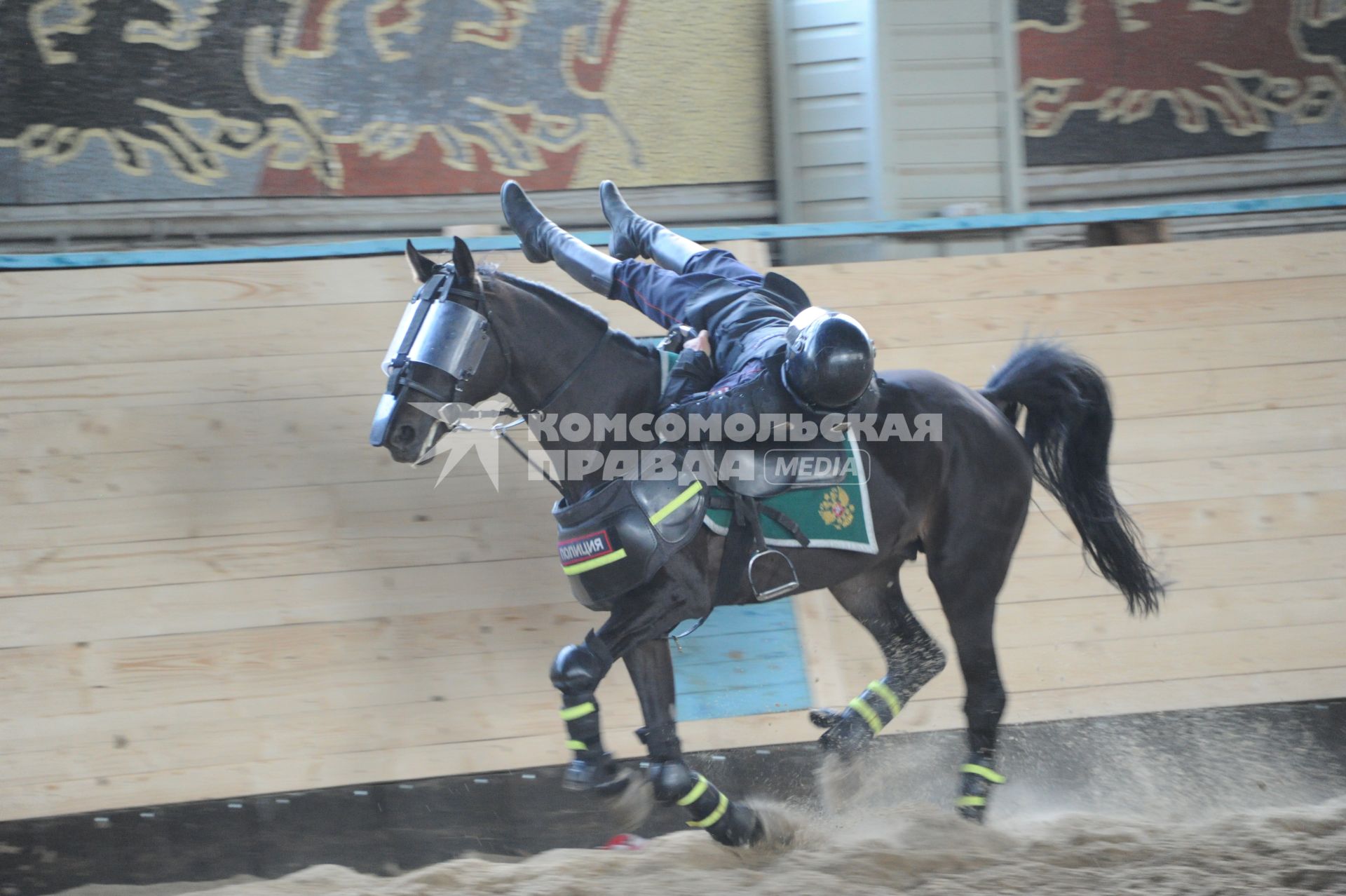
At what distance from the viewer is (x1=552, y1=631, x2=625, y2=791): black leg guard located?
2871 mm

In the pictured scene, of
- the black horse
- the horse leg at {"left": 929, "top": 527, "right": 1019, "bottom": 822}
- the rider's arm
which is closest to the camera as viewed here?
the black horse

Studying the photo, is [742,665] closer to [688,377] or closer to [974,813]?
[974,813]

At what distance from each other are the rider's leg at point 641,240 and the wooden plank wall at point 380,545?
2.11 feet

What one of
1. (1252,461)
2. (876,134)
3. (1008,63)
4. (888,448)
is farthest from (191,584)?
(1008,63)

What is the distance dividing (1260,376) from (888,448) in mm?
1890

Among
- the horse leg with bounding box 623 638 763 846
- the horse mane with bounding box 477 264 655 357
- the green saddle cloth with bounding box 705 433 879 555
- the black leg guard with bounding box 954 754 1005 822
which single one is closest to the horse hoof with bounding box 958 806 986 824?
the black leg guard with bounding box 954 754 1005 822

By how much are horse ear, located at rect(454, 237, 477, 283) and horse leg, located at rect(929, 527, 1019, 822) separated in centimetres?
163

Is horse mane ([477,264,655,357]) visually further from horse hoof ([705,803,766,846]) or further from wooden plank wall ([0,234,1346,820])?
horse hoof ([705,803,766,846])

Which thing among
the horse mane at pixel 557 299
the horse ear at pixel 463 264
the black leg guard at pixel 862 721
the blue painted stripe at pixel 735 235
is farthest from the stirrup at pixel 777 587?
the blue painted stripe at pixel 735 235

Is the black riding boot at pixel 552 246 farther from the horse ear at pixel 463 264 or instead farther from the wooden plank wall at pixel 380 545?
the wooden plank wall at pixel 380 545

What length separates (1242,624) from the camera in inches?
163

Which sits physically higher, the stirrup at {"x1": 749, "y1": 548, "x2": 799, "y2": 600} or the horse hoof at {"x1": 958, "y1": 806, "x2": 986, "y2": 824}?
the stirrup at {"x1": 749, "y1": 548, "x2": 799, "y2": 600}

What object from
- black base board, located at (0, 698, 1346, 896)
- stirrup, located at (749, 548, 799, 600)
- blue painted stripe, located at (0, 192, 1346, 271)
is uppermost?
blue painted stripe, located at (0, 192, 1346, 271)

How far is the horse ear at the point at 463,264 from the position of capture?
2.79 metres
